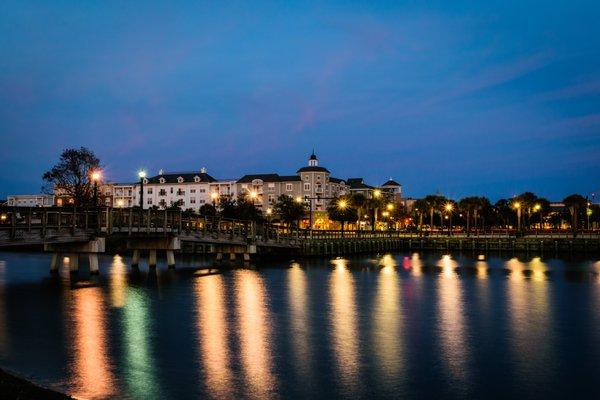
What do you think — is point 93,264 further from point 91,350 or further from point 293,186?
point 293,186

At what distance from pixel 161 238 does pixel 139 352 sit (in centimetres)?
3266

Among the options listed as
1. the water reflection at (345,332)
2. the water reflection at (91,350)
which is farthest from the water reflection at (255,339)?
the water reflection at (91,350)

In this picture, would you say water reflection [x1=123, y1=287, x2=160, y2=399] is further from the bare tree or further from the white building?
the white building

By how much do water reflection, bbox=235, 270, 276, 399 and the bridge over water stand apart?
11.1 meters

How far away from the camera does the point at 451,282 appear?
47.8 meters

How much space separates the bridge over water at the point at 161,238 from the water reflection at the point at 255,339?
36.3 feet

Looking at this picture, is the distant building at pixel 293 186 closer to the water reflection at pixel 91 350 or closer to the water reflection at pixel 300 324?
the water reflection at pixel 300 324

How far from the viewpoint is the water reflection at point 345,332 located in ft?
59.8

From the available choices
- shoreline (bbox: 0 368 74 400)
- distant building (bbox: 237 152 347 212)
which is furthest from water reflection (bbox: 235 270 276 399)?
distant building (bbox: 237 152 347 212)

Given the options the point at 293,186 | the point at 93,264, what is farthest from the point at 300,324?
the point at 293,186

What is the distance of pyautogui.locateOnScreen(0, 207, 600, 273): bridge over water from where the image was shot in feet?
129

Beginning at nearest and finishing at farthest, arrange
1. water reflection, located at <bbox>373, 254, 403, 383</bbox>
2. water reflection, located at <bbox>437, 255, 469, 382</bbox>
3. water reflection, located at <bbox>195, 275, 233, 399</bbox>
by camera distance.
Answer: water reflection, located at <bbox>195, 275, 233, 399</bbox>, water reflection, located at <bbox>373, 254, 403, 383</bbox>, water reflection, located at <bbox>437, 255, 469, 382</bbox>

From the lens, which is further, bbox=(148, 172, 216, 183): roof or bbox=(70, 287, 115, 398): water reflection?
bbox=(148, 172, 216, 183): roof

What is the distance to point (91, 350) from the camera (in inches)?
835
